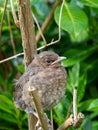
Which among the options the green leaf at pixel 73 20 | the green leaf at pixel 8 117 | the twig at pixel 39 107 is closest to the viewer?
the twig at pixel 39 107

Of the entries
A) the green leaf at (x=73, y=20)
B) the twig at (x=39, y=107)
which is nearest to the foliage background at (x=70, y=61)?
the green leaf at (x=73, y=20)

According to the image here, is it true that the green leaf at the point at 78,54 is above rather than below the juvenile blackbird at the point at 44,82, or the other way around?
above

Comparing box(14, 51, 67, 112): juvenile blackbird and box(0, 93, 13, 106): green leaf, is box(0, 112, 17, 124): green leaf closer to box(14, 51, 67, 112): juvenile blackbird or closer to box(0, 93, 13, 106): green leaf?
box(0, 93, 13, 106): green leaf

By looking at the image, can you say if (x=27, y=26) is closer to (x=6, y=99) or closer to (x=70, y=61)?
(x=6, y=99)

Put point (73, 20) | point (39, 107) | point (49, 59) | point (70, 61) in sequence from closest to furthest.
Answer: point (39, 107), point (49, 59), point (73, 20), point (70, 61)

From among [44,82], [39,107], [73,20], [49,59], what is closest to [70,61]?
[73,20]

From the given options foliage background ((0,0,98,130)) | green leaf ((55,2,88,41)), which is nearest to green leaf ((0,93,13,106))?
foliage background ((0,0,98,130))

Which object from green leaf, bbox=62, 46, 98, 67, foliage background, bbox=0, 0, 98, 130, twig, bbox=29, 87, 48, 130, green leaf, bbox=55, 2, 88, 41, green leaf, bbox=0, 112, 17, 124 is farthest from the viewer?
green leaf, bbox=62, 46, 98, 67

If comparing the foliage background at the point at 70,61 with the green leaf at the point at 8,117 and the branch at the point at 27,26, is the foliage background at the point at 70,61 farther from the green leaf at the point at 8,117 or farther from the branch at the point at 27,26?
the branch at the point at 27,26
